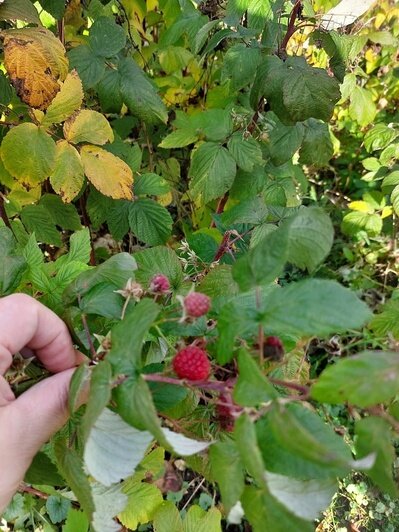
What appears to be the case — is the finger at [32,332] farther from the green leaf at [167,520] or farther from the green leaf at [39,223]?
the green leaf at [39,223]

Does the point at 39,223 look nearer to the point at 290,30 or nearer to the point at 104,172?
the point at 104,172

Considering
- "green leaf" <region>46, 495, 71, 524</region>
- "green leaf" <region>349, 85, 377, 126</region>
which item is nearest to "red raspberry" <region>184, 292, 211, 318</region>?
"green leaf" <region>46, 495, 71, 524</region>

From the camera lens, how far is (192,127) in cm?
142

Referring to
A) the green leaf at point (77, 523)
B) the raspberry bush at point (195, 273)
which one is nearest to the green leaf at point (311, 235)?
the raspberry bush at point (195, 273)

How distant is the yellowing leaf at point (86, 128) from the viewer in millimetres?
1066

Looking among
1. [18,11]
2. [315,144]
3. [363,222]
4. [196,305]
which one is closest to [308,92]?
[315,144]

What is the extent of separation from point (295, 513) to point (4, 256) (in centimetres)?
56

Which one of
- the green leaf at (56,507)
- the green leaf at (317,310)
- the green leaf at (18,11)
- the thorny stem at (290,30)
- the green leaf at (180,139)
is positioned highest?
the green leaf at (18,11)

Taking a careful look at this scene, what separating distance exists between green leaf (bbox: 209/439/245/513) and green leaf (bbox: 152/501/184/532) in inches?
21.8

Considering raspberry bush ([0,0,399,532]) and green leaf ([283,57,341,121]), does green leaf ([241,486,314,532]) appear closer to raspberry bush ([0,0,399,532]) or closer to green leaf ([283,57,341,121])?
raspberry bush ([0,0,399,532])

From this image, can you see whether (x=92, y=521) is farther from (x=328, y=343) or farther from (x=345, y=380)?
(x=328, y=343)

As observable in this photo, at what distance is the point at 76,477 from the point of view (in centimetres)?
58

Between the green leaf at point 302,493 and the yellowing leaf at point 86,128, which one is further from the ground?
the yellowing leaf at point 86,128

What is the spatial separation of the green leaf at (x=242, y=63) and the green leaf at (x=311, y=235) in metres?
0.67
